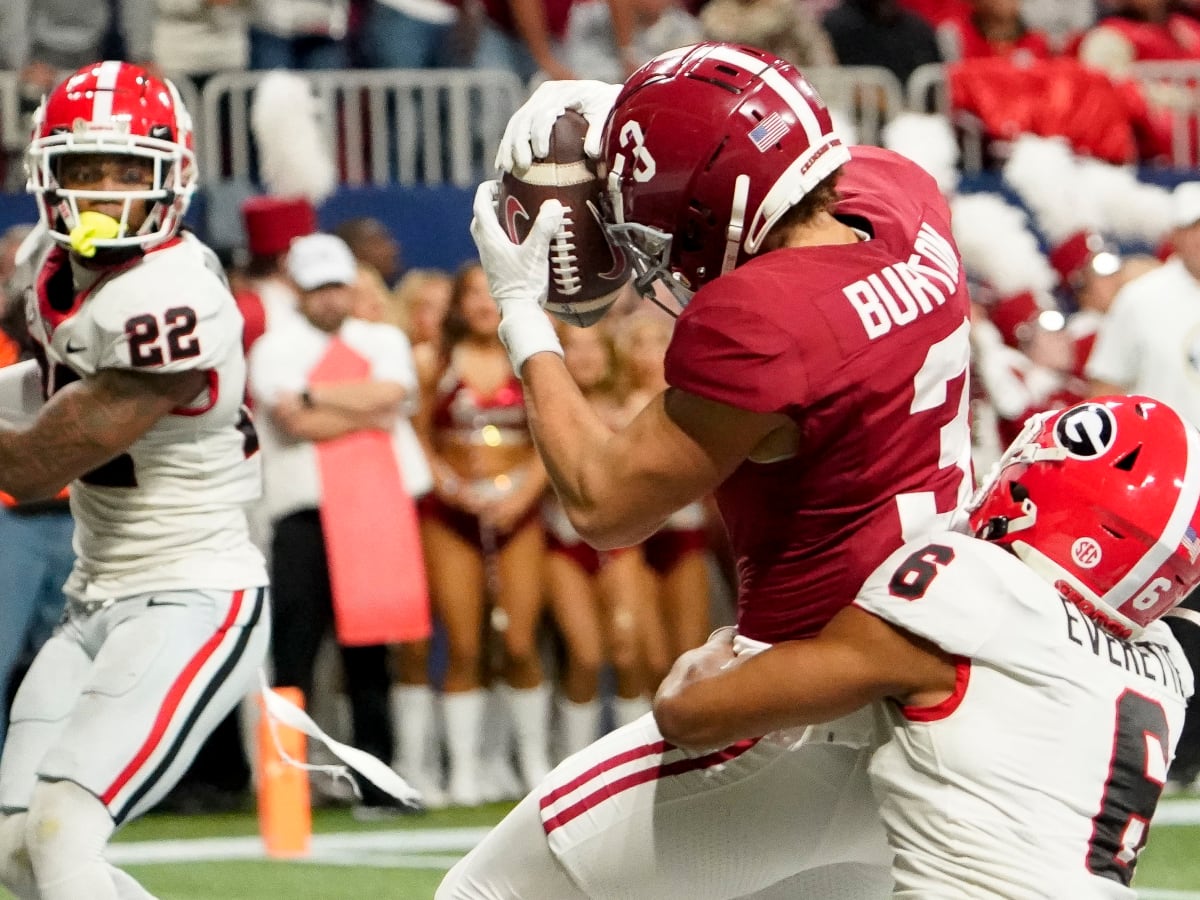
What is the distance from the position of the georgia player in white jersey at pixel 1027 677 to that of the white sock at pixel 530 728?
4.37 meters

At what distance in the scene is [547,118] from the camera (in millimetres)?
3074

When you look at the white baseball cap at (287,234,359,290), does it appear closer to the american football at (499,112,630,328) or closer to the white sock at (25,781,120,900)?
the white sock at (25,781,120,900)

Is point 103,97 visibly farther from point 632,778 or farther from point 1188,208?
Result: point 1188,208

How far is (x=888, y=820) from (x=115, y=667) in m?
1.55

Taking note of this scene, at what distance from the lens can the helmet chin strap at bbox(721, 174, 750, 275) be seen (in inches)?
112

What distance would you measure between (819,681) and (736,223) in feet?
2.20

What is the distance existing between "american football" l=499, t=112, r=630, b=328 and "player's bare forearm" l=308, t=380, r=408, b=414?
391 centimetres

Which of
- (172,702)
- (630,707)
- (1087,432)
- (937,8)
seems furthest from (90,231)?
(937,8)

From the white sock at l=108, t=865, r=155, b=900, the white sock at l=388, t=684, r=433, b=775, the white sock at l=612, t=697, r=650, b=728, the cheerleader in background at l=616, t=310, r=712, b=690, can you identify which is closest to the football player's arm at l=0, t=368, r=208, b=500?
the white sock at l=108, t=865, r=155, b=900

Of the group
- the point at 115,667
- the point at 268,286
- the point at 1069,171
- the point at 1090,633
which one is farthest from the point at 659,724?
the point at 1069,171

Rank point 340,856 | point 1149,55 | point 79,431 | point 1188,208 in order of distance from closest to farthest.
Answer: point 79,431 → point 340,856 → point 1188,208 → point 1149,55

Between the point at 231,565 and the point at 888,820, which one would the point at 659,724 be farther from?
the point at 231,565

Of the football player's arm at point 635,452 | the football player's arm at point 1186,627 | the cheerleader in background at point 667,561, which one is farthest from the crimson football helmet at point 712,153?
the cheerleader in background at point 667,561

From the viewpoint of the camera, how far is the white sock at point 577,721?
24.0ft
